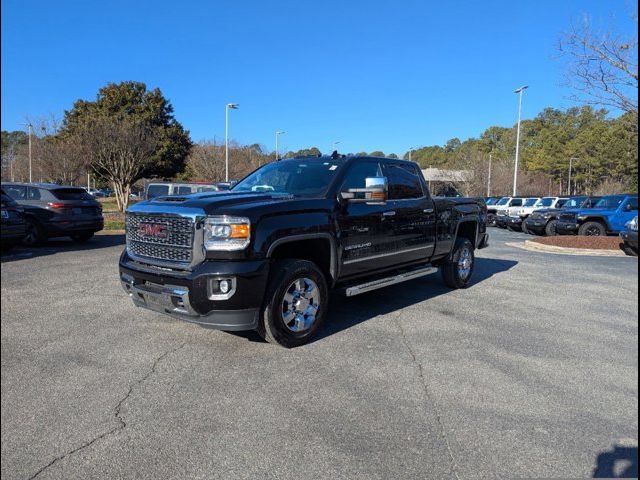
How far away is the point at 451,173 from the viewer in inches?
1960

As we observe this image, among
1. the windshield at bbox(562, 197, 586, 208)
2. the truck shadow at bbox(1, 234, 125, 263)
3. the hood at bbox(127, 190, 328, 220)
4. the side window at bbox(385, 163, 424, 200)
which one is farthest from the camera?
the windshield at bbox(562, 197, 586, 208)

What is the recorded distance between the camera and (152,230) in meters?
4.59

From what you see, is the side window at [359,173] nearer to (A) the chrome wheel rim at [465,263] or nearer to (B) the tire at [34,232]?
(A) the chrome wheel rim at [465,263]

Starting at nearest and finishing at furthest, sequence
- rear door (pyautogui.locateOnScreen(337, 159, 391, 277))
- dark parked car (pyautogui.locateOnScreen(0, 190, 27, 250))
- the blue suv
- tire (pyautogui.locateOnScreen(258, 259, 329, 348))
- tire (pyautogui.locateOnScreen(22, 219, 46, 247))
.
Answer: tire (pyautogui.locateOnScreen(258, 259, 329, 348)) < rear door (pyautogui.locateOnScreen(337, 159, 391, 277)) < dark parked car (pyautogui.locateOnScreen(0, 190, 27, 250)) < tire (pyautogui.locateOnScreen(22, 219, 46, 247)) < the blue suv

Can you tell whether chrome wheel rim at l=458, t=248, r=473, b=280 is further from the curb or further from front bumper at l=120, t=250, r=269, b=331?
front bumper at l=120, t=250, r=269, b=331

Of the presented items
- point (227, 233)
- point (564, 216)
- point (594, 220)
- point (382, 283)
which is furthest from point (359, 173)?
point (564, 216)

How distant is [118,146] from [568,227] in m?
19.7

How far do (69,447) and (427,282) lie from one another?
6.49m

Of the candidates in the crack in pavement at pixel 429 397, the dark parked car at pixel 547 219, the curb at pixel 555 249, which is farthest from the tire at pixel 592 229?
the crack in pavement at pixel 429 397

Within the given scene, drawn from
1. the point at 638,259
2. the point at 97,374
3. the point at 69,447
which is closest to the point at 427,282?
the point at 97,374

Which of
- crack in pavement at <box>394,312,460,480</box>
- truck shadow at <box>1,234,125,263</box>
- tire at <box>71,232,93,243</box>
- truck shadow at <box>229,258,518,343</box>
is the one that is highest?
tire at <box>71,232,93,243</box>

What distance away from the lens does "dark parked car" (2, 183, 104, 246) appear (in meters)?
11.4

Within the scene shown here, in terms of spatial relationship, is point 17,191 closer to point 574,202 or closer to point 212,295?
point 212,295

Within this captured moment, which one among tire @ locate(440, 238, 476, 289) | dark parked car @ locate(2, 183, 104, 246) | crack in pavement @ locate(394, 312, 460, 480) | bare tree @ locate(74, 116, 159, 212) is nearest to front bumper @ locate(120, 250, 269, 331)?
crack in pavement @ locate(394, 312, 460, 480)
